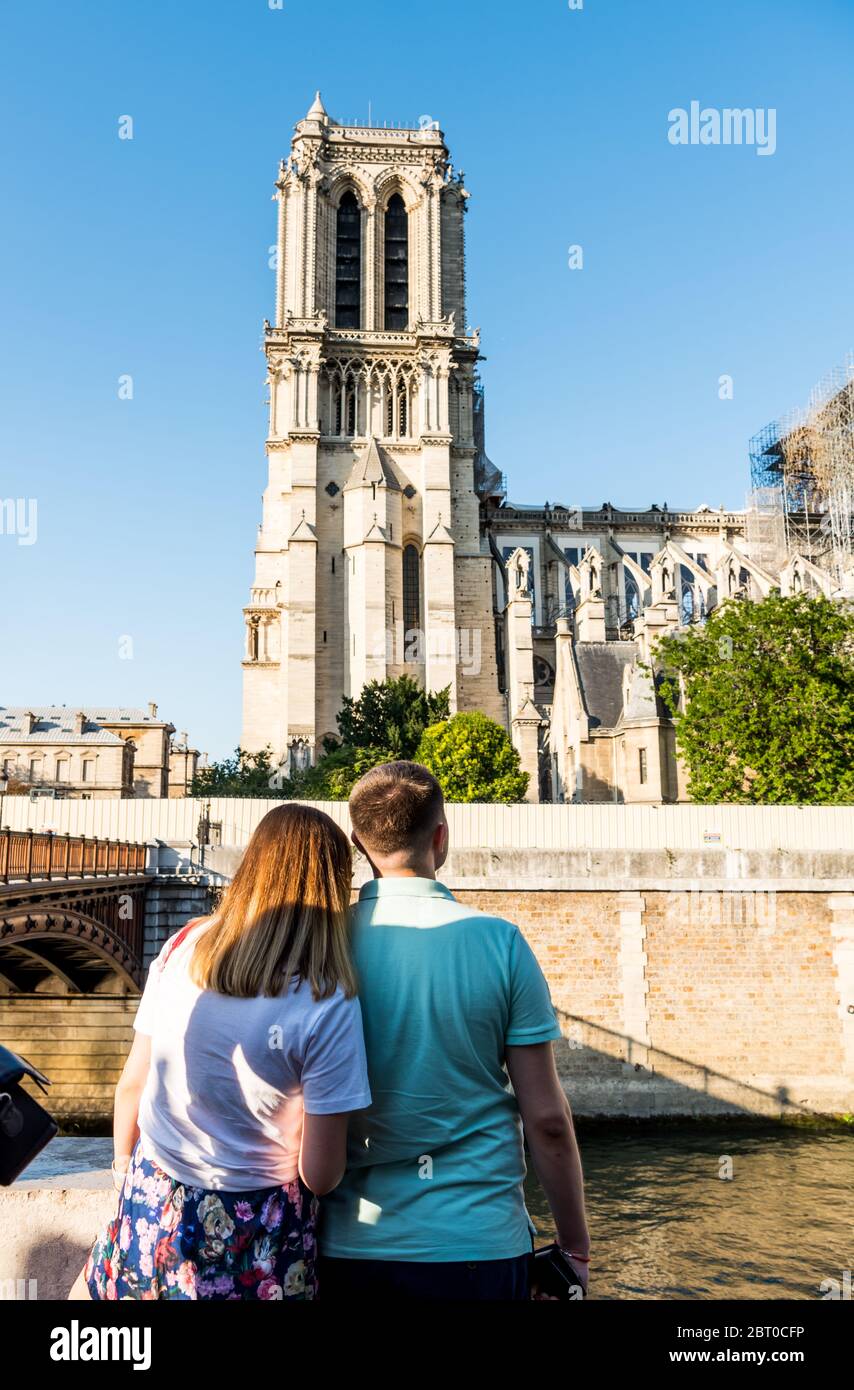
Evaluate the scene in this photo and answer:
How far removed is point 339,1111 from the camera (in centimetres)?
238

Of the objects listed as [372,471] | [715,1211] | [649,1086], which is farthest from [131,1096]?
[372,471]

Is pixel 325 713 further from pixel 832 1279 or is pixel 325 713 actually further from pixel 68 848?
pixel 832 1279

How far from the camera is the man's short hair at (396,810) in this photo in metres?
2.72

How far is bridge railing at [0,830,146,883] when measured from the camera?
44.7 ft

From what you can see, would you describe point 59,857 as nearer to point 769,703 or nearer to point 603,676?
point 769,703

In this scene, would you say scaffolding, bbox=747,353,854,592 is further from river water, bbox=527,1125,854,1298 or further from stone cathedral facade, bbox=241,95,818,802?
river water, bbox=527,1125,854,1298

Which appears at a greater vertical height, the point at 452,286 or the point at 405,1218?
the point at 452,286

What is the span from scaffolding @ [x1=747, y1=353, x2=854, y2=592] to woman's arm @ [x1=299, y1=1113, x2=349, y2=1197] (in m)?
48.8

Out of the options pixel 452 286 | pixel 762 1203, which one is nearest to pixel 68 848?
pixel 762 1203

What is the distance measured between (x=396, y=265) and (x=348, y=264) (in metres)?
2.29

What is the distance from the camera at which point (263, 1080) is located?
8.07 feet

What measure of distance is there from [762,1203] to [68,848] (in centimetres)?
1077
